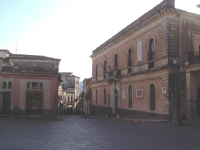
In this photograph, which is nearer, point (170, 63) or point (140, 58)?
point (170, 63)

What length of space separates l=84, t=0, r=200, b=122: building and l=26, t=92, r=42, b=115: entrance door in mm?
8737

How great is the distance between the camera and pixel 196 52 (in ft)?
66.7

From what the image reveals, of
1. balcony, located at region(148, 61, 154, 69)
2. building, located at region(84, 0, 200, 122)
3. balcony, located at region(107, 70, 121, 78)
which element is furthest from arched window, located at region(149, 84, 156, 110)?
balcony, located at region(107, 70, 121, 78)

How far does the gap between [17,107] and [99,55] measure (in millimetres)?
14081

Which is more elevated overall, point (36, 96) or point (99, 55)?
point (99, 55)

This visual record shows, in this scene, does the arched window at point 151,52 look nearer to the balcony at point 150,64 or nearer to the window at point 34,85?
the balcony at point 150,64

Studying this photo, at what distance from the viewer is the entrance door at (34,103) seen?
3036cm

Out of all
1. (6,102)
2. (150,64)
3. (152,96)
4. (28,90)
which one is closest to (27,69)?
(28,90)

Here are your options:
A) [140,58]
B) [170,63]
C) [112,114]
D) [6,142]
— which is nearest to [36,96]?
[112,114]

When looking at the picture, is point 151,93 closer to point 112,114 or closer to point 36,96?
point 112,114

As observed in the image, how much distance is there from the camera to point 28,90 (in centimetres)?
3036

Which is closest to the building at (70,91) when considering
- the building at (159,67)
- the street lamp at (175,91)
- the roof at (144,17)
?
the roof at (144,17)

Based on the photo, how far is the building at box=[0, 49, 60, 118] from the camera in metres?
29.5

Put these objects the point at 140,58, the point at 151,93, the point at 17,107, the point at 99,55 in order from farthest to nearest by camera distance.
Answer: the point at 99,55 < the point at 17,107 < the point at 140,58 < the point at 151,93
